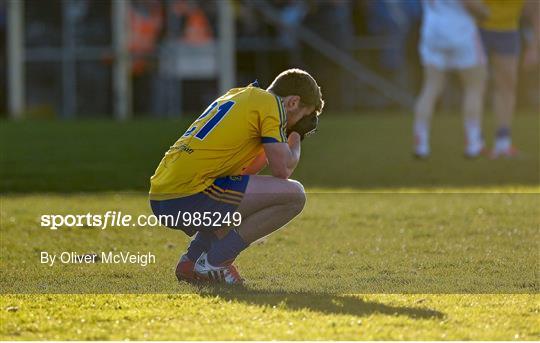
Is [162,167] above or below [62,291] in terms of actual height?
above

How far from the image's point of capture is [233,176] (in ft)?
18.4

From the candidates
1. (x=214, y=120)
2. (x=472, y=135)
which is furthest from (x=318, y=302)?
(x=472, y=135)

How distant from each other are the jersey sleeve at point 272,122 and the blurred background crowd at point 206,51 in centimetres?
1727

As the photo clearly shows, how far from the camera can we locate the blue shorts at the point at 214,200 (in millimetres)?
Answer: 5516

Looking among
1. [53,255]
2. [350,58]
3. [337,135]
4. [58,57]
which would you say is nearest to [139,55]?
[58,57]

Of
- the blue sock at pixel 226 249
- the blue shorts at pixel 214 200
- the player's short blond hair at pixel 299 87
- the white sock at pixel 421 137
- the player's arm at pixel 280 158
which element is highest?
the player's short blond hair at pixel 299 87

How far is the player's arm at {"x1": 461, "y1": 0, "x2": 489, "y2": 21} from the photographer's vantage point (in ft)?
40.4

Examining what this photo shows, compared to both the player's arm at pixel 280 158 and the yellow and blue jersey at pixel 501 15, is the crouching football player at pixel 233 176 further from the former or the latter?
the yellow and blue jersey at pixel 501 15

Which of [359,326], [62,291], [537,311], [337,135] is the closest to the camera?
[359,326]

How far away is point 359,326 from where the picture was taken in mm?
4434

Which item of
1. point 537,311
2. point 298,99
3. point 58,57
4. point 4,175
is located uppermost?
point 298,99

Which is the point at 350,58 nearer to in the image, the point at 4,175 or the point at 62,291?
the point at 4,175

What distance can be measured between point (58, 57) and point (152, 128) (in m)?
7.09

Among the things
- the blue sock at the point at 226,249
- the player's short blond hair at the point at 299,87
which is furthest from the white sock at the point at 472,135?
the blue sock at the point at 226,249
